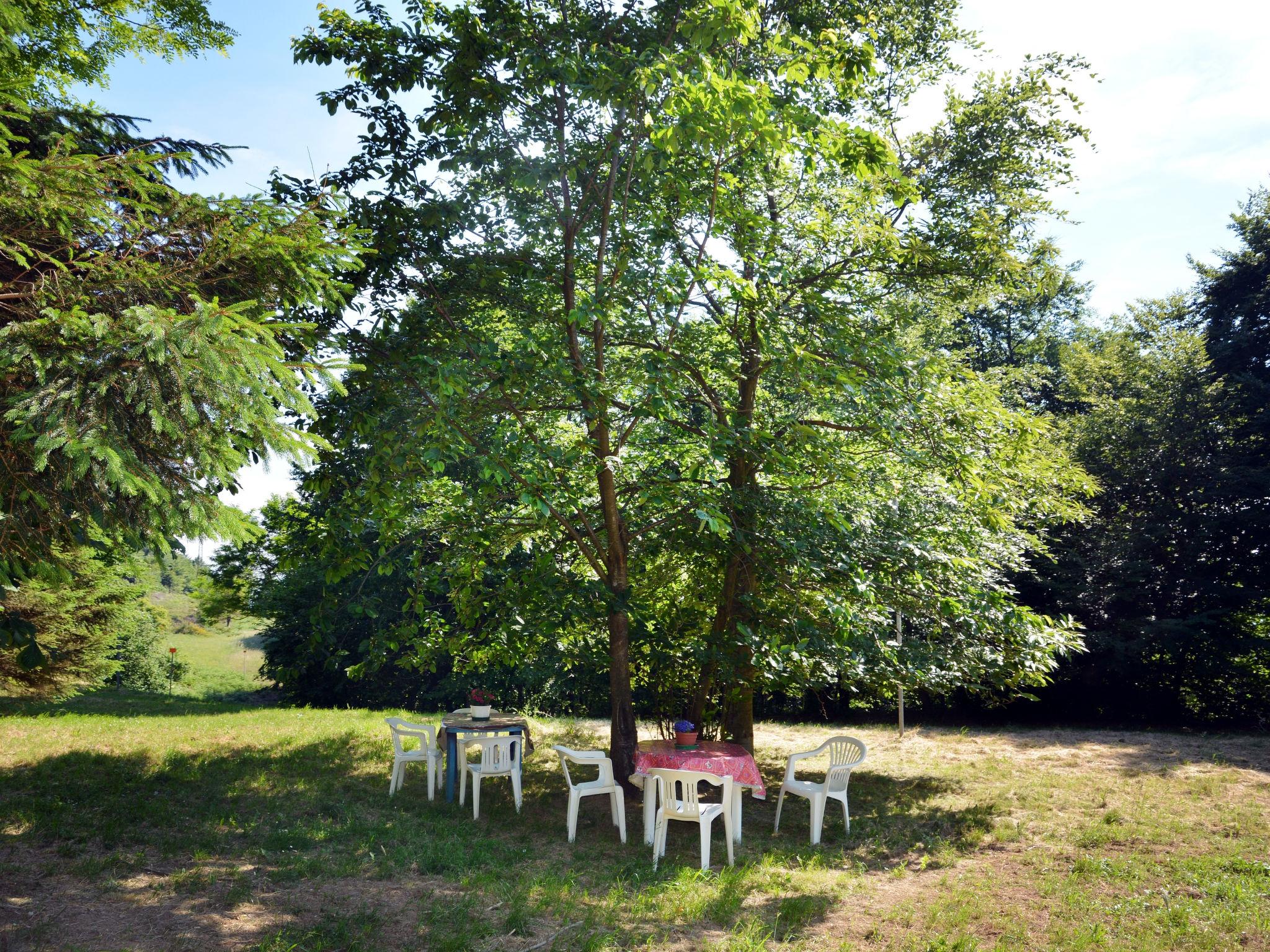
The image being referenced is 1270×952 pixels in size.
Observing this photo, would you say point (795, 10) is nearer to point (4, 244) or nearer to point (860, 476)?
point (860, 476)

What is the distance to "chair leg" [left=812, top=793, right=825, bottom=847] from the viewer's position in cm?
646

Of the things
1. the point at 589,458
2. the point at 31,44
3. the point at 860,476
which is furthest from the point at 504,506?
the point at 31,44

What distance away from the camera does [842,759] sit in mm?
7207

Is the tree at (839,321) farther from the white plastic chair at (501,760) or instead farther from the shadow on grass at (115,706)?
the shadow on grass at (115,706)

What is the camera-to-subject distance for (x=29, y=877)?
15.8ft

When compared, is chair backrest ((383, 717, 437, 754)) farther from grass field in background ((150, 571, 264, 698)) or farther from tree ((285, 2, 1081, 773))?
grass field in background ((150, 571, 264, 698))

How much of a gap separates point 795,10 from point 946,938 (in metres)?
7.50

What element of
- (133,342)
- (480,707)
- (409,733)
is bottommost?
(409,733)

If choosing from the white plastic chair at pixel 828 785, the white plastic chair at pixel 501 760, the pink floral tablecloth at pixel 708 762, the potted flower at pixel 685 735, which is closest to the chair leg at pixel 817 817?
the white plastic chair at pixel 828 785

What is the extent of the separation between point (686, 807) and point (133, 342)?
447 centimetres

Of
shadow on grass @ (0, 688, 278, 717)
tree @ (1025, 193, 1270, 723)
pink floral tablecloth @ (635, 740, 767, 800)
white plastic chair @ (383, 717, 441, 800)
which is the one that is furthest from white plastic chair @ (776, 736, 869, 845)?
shadow on grass @ (0, 688, 278, 717)

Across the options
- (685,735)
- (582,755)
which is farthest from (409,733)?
(685,735)

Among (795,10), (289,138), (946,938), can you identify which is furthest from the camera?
(795,10)

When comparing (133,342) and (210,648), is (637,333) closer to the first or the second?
(133,342)
